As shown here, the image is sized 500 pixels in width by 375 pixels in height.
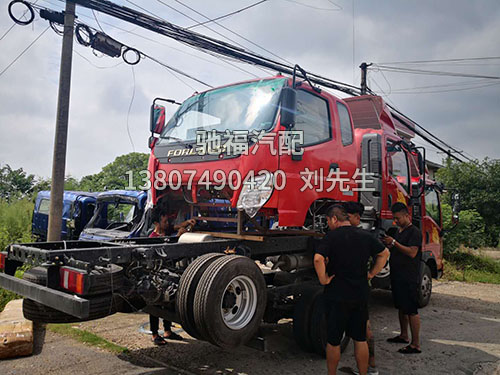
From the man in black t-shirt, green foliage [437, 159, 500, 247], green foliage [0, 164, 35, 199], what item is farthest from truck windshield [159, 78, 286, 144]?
green foliage [0, 164, 35, 199]

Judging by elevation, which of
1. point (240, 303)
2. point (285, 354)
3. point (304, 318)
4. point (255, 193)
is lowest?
point (285, 354)

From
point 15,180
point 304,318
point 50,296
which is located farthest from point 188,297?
point 15,180

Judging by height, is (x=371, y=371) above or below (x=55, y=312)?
below

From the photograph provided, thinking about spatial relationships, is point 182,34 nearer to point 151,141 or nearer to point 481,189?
point 151,141

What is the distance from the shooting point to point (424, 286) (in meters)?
7.78

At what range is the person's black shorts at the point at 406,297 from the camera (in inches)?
204

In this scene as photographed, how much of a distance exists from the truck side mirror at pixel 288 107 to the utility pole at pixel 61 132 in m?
5.29

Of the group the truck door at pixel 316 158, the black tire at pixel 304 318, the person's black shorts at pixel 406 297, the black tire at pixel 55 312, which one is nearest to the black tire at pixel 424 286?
the person's black shorts at pixel 406 297

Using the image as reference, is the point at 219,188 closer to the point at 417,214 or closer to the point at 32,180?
the point at 417,214

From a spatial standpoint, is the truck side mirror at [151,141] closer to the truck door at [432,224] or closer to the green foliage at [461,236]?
the truck door at [432,224]

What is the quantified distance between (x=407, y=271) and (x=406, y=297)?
326 millimetres

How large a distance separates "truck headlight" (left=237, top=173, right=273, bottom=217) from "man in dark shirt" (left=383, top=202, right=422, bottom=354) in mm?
2104

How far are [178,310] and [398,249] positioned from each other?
3.12 metres

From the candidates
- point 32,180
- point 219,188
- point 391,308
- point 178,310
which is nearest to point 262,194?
point 219,188
